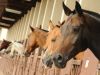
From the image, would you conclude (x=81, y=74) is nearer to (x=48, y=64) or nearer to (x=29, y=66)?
(x=48, y=64)

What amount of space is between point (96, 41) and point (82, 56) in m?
2.06

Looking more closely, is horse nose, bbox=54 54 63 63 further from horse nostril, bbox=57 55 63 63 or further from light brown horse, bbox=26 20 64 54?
light brown horse, bbox=26 20 64 54

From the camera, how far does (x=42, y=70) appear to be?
7.98m

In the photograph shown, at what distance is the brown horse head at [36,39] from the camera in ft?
28.9

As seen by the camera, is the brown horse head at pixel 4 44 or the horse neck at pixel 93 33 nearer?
the horse neck at pixel 93 33

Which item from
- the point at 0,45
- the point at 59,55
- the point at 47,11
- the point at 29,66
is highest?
the point at 59,55

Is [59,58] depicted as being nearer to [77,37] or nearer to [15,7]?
[77,37]

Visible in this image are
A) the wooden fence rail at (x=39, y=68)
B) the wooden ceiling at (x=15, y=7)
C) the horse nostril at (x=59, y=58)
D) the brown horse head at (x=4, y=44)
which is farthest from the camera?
the brown horse head at (x=4, y=44)

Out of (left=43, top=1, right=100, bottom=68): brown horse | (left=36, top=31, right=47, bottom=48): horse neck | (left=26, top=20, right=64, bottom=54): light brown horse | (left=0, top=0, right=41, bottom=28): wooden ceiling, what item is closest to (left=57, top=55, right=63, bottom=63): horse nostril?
(left=43, top=1, right=100, bottom=68): brown horse

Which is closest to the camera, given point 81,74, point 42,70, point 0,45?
point 81,74

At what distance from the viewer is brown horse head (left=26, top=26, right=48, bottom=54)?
8.80 m

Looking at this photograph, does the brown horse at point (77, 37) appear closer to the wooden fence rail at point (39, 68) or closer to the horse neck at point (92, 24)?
the horse neck at point (92, 24)

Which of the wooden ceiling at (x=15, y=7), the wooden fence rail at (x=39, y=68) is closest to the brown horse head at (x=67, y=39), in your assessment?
the wooden fence rail at (x=39, y=68)

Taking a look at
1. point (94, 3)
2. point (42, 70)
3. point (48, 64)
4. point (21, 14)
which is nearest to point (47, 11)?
point (42, 70)
